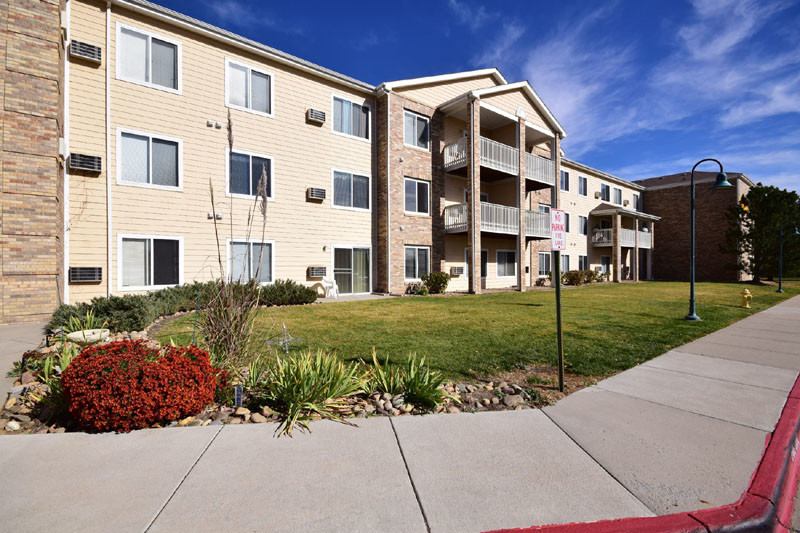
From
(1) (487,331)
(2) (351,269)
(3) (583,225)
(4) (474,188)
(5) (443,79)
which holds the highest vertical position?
(5) (443,79)

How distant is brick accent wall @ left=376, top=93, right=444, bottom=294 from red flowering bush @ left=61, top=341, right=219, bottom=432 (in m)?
13.0

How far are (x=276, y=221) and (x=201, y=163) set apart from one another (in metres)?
3.17

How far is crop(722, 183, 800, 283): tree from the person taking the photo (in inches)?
1048

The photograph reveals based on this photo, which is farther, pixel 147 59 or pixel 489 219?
pixel 489 219

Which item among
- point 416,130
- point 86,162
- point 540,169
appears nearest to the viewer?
point 86,162

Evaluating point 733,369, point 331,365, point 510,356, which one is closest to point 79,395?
point 331,365

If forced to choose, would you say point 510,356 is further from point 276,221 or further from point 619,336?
point 276,221

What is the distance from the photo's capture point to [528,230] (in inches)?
830

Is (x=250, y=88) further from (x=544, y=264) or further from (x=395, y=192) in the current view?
(x=544, y=264)

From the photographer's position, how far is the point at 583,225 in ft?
96.2

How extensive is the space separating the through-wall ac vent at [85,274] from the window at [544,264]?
2341cm

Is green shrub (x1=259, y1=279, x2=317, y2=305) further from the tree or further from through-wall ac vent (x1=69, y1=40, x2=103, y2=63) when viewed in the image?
the tree

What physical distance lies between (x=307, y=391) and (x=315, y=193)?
39.8 feet

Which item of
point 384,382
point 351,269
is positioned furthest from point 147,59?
point 384,382
